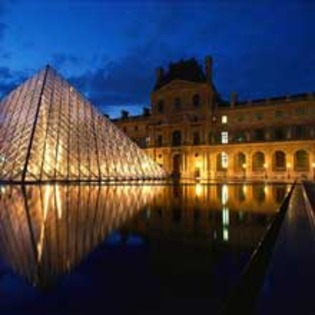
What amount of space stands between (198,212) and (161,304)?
783 centimetres

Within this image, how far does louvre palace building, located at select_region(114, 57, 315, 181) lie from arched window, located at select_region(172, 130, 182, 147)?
13 centimetres

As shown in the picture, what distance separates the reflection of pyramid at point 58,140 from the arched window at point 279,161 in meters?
17.2

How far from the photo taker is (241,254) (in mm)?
5477

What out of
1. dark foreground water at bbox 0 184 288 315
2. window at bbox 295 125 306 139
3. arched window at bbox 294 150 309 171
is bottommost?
dark foreground water at bbox 0 184 288 315

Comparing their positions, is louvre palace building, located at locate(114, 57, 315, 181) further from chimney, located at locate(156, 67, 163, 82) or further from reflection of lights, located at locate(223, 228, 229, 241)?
reflection of lights, located at locate(223, 228, 229, 241)

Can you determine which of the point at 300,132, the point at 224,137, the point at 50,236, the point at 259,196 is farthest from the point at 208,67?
the point at 50,236

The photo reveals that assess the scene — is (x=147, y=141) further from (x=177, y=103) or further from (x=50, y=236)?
(x=50, y=236)

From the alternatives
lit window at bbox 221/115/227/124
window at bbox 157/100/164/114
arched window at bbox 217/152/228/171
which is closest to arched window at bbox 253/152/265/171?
arched window at bbox 217/152/228/171

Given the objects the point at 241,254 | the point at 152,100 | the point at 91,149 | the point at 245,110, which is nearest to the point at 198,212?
the point at 241,254

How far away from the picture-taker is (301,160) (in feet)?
147

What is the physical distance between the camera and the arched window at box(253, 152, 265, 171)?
154 feet

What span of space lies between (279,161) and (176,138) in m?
13.7

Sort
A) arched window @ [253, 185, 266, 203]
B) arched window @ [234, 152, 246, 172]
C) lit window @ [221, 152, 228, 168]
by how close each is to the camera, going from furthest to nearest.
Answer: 1. lit window @ [221, 152, 228, 168]
2. arched window @ [234, 152, 246, 172]
3. arched window @ [253, 185, 266, 203]

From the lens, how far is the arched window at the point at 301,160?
44062 mm
